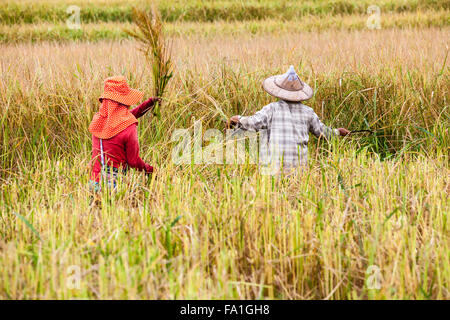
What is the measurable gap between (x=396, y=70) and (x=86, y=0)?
380 inches

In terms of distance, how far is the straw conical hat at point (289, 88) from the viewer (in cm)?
270

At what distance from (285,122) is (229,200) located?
0.88m

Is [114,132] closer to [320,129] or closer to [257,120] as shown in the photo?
[257,120]

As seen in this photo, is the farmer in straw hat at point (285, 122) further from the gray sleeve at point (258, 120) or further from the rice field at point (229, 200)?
the rice field at point (229, 200)

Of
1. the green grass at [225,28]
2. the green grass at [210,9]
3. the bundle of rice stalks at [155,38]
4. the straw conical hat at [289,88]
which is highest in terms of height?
the green grass at [210,9]

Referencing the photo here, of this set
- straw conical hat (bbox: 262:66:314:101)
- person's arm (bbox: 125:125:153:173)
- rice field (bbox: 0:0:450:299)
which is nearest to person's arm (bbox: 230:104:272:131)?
straw conical hat (bbox: 262:66:314:101)

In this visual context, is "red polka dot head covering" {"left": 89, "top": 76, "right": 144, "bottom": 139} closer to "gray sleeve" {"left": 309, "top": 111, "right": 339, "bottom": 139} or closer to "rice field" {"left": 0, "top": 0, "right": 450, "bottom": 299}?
"rice field" {"left": 0, "top": 0, "right": 450, "bottom": 299}

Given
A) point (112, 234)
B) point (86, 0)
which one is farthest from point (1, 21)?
point (112, 234)

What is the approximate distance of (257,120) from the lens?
2697 mm

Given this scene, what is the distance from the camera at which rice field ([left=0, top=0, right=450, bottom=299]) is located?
1.57 meters

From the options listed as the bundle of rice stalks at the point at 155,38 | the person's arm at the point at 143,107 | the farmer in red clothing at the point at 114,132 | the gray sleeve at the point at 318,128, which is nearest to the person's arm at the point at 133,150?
the farmer in red clothing at the point at 114,132

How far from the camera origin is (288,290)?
164cm
